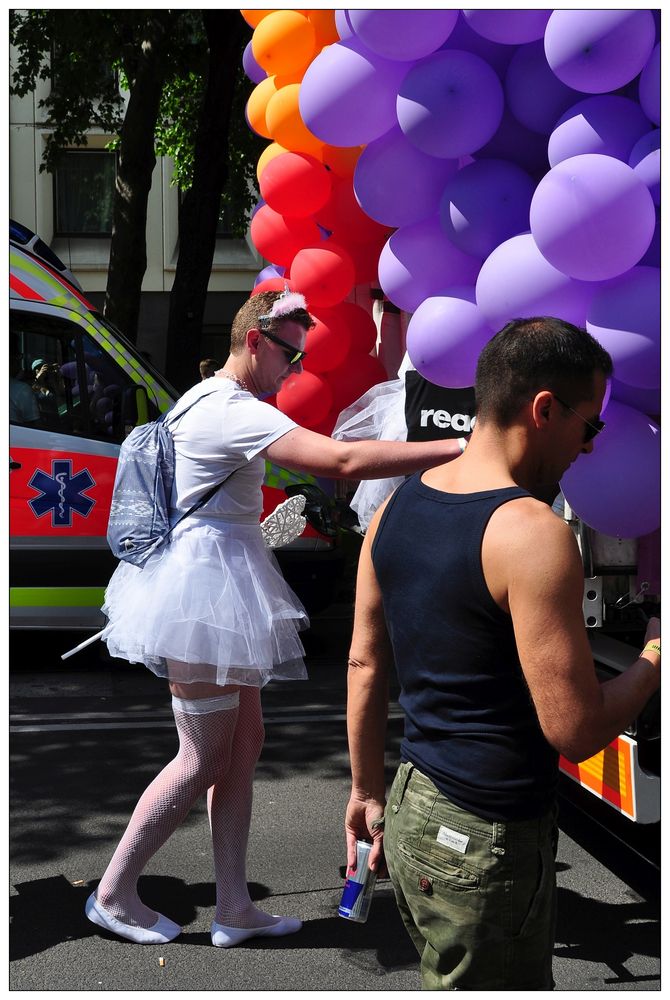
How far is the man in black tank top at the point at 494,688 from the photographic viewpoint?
6.32ft

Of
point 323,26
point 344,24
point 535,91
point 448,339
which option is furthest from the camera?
point 323,26

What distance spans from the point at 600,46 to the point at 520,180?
762 millimetres

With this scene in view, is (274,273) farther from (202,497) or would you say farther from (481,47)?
(202,497)

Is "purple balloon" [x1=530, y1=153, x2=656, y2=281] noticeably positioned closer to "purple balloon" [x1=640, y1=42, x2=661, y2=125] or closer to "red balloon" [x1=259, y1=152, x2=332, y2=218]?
"purple balloon" [x1=640, y1=42, x2=661, y2=125]

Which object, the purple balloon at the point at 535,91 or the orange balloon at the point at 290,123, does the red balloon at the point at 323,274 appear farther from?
the purple balloon at the point at 535,91

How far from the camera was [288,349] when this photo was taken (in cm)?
364

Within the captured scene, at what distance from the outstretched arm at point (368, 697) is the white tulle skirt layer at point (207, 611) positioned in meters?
1.25

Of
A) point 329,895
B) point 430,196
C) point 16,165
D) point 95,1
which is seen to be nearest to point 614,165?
point 430,196

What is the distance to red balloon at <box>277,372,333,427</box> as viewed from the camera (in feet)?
21.3

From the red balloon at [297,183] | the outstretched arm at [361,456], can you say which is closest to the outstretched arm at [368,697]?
the outstretched arm at [361,456]

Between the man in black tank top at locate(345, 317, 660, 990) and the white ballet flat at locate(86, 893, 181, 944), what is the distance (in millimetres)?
1813

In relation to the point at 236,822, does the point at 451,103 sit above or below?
above

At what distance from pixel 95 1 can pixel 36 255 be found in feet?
12.7

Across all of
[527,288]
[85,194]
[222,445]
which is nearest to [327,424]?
[527,288]
